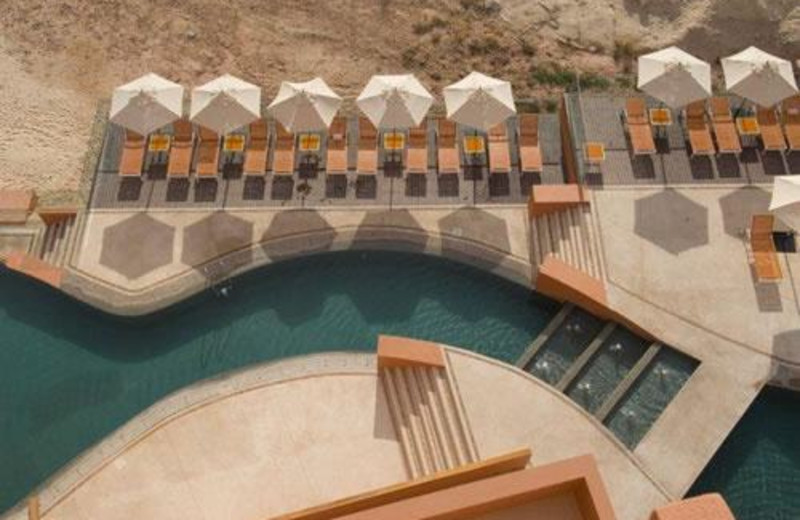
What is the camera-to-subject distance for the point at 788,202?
19.9m

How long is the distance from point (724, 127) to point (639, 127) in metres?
2.75

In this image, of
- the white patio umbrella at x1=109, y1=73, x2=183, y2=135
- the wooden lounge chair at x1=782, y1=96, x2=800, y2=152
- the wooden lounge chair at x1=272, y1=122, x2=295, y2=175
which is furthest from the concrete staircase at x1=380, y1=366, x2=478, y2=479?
the wooden lounge chair at x1=782, y1=96, x2=800, y2=152

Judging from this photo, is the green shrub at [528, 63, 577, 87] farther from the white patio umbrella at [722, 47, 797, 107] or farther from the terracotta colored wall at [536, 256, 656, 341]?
the terracotta colored wall at [536, 256, 656, 341]

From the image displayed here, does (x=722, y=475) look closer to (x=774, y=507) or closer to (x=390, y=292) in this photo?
(x=774, y=507)

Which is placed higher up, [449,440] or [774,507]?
[449,440]

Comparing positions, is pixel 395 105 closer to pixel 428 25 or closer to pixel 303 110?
pixel 303 110

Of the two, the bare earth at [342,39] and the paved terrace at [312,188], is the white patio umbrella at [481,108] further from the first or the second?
the bare earth at [342,39]

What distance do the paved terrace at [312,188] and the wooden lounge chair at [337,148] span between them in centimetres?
35

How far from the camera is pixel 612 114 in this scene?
24391 mm

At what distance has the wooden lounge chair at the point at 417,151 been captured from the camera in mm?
23625

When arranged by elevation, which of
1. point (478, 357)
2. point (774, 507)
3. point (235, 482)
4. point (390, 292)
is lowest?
point (774, 507)

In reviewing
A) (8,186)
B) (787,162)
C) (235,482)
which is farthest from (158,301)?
(787,162)

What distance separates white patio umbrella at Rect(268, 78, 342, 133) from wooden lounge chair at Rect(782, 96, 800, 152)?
576 inches

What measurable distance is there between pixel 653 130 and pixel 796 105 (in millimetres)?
4737
